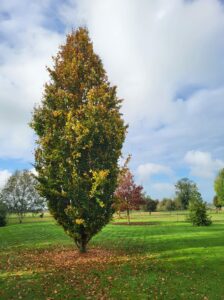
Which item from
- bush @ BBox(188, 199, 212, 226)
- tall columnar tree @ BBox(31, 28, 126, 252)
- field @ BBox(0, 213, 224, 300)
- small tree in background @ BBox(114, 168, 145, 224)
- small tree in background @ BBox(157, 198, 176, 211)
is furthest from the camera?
small tree in background @ BBox(157, 198, 176, 211)

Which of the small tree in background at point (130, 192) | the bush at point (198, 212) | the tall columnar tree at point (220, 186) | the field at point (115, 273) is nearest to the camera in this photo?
the field at point (115, 273)

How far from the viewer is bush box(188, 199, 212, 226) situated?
1785 inches

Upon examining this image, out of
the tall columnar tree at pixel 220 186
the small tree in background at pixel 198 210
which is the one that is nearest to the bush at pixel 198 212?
the small tree in background at pixel 198 210

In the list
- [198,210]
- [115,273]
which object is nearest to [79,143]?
[115,273]

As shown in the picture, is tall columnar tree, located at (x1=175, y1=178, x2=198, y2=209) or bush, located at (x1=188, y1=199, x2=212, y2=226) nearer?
bush, located at (x1=188, y1=199, x2=212, y2=226)

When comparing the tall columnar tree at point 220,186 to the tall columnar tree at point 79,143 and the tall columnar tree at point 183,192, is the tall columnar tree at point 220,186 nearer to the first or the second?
the tall columnar tree at point 183,192

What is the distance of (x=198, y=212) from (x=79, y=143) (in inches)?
1213

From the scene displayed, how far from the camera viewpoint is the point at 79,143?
19719 mm

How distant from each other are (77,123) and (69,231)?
6.31 m

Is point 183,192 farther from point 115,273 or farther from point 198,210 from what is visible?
point 115,273

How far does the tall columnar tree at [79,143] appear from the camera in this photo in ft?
64.4

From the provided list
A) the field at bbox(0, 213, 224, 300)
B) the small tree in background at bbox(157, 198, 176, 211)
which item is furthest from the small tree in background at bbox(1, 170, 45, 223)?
the field at bbox(0, 213, 224, 300)

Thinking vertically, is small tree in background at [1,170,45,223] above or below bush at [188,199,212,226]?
above

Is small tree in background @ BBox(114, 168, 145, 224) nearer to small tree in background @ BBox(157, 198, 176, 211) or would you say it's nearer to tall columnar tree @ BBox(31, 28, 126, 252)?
tall columnar tree @ BBox(31, 28, 126, 252)
